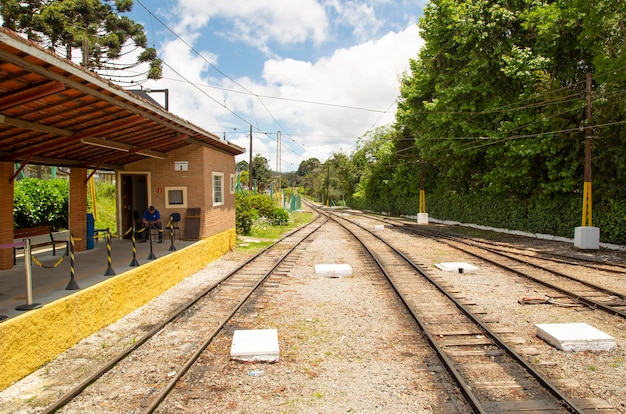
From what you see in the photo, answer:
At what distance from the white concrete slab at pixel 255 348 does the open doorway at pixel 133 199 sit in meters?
10.1

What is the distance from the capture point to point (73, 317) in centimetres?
632

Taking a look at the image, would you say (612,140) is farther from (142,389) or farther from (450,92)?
(142,389)

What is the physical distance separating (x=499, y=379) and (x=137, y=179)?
13596mm

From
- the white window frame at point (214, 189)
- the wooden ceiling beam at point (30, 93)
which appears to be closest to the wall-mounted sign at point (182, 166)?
the white window frame at point (214, 189)

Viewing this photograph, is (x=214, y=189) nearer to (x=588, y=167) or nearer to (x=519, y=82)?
(x=588, y=167)

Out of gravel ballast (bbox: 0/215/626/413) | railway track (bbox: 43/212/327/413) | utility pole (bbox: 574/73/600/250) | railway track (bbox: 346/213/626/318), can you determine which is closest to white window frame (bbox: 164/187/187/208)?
railway track (bbox: 43/212/327/413)

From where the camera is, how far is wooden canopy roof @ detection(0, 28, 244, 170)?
534 cm

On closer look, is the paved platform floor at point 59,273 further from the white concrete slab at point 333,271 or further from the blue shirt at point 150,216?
the white concrete slab at point 333,271

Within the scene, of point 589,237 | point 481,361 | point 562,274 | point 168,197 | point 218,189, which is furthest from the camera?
point 589,237

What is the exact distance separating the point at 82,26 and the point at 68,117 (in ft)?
79.6

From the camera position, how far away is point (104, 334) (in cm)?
690

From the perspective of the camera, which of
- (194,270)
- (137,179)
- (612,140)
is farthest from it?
(612,140)

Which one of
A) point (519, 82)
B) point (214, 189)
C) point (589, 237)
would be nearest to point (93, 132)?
point (214, 189)

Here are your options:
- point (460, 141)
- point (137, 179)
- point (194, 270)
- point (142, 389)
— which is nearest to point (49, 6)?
point (137, 179)
